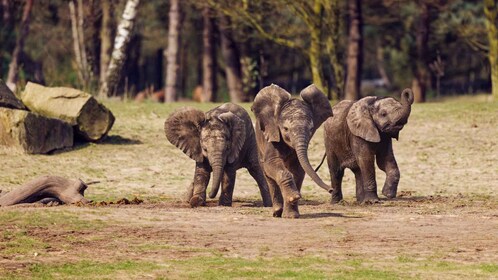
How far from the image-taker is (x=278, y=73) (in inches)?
2532

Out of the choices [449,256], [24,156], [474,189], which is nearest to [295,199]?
[449,256]

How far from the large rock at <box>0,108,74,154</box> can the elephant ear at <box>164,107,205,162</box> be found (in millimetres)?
6722

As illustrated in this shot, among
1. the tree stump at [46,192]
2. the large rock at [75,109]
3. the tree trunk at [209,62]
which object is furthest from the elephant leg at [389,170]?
the tree trunk at [209,62]

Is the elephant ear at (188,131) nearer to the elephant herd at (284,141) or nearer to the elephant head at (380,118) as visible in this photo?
the elephant herd at (284,141)

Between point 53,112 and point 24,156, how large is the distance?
67.3 inches

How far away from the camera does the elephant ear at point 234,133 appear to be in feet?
72.8

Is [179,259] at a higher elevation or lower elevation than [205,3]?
lower

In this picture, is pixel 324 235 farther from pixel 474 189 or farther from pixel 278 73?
pixel 278 73

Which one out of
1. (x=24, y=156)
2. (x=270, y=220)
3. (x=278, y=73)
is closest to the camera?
(x=270, y=220)

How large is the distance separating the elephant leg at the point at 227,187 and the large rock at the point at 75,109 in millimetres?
8217

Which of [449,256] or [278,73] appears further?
[278,73]

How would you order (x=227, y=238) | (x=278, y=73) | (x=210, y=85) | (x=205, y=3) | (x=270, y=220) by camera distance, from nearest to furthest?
(x=227, y=238) < (x=270, y=220) < (x=205, y=3) < (x=210, y=85) < (x=278, y=73)

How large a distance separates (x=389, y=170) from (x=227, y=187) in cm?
274

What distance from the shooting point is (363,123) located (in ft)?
76.2
